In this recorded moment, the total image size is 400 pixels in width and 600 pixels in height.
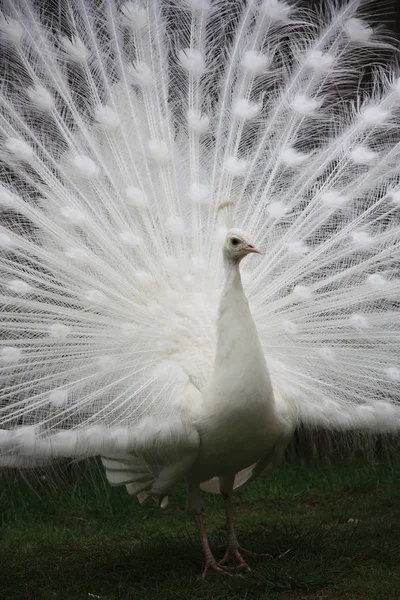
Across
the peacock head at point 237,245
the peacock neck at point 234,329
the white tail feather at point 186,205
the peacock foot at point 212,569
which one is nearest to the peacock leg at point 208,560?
the peacock foot at point 212,569

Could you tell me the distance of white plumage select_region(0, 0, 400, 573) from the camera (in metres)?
4.13

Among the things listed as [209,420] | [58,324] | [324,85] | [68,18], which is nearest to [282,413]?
[209,420]

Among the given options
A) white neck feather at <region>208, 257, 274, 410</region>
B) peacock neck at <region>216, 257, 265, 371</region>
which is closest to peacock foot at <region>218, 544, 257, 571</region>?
white neck feather at <region>208, 257, 274, 410</region>

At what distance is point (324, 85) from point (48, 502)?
314 cm

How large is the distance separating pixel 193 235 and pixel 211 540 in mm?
1682

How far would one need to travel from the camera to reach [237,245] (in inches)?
161

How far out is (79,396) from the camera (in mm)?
4152

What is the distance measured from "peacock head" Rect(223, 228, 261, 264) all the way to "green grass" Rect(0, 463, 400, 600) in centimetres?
124

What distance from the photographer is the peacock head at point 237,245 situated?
4.07 m

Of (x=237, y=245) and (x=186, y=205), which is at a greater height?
(x=186, y=205)

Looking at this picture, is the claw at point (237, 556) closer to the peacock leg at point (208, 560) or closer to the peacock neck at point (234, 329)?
the peacock leg at point (208, 560)

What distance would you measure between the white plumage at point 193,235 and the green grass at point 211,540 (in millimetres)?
329

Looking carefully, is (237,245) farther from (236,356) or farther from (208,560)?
(208,560)

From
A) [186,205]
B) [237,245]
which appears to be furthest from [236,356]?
[186,205]
